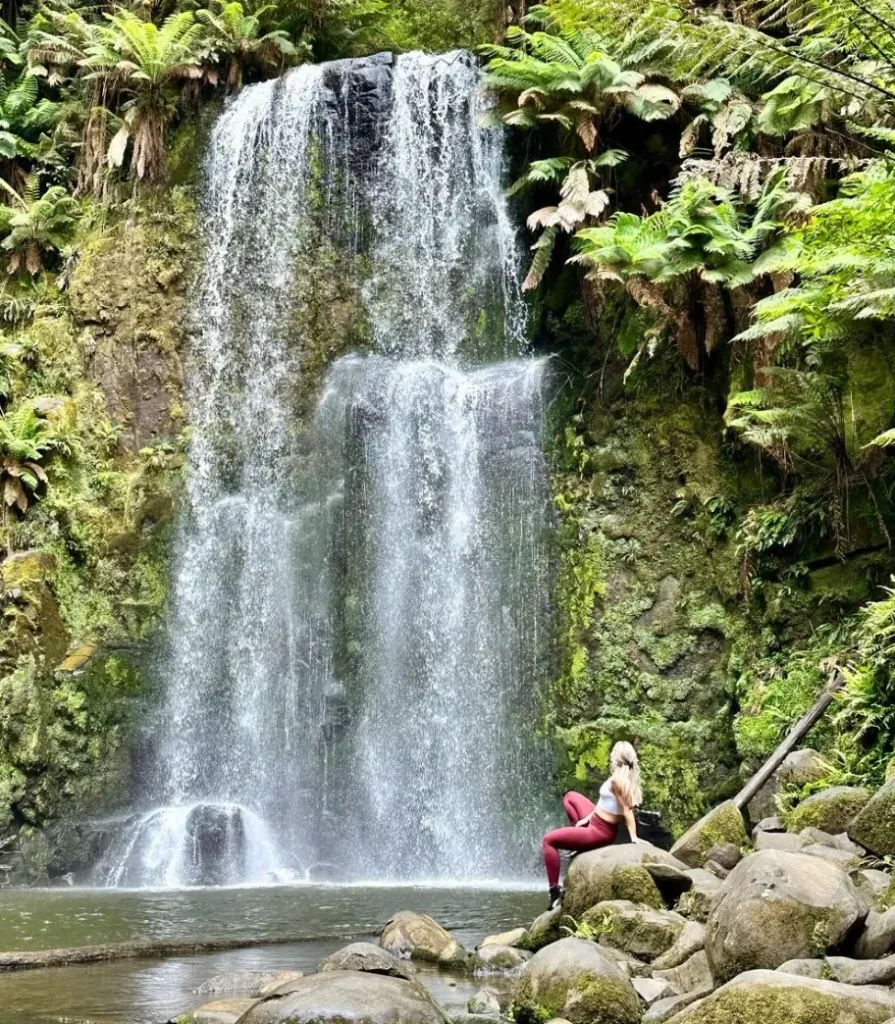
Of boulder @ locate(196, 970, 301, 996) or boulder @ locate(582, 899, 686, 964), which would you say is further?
boulder @ locate(582, 899, 686, 964)

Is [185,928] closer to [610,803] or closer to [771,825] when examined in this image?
[610,803]

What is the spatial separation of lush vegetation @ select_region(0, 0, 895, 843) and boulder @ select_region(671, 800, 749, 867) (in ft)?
3.60

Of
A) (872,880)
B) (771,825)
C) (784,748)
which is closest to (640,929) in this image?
(872,880)

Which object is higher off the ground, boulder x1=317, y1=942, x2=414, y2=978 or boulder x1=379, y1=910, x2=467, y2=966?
boulder x1=317, y1=942, x2=414, y2=978

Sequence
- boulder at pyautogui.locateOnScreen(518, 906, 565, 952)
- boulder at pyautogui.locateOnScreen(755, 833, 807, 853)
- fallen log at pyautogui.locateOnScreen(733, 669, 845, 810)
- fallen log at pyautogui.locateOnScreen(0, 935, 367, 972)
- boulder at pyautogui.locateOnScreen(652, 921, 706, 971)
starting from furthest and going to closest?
1. fallen log at pyautogui.locateOnScreen(733, 669, 845, 810)
2. boulder at pyautogui.locateOnScreen(518, 906, 565, 952)
3. fallen log at pyautogui.locateOnScreen(0, 935, 367, 972)
4. boulder at pyautogui.locateOnScreen(755, 833, 807, 853)
5. boulder at pyautogui.locateOnScreen(652, 921, 706, 971)

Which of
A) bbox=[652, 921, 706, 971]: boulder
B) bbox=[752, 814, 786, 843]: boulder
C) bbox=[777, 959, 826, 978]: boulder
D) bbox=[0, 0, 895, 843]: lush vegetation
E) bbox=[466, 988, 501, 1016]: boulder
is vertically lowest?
bbox=[466, 988, 501, 1016]: boulder

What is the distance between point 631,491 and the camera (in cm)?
1398

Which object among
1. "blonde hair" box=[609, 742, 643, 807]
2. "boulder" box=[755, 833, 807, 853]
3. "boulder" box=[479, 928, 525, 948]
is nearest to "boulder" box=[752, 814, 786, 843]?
"boulder" box=[755, 833, 807, 853]

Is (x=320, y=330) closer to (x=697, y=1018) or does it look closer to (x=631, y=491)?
(x=631, y=491)

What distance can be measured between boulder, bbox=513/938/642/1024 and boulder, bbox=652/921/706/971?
1.67 feet

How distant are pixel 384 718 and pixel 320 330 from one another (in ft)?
20.1

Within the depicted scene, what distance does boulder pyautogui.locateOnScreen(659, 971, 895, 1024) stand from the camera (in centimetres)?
400

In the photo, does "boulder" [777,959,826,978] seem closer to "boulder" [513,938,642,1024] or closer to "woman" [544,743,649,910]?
"boulder" [513,938,642,1024]

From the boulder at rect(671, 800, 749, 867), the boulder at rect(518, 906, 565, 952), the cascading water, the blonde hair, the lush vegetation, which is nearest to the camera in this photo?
the boulder at rect(518, 906, 565, 952)
